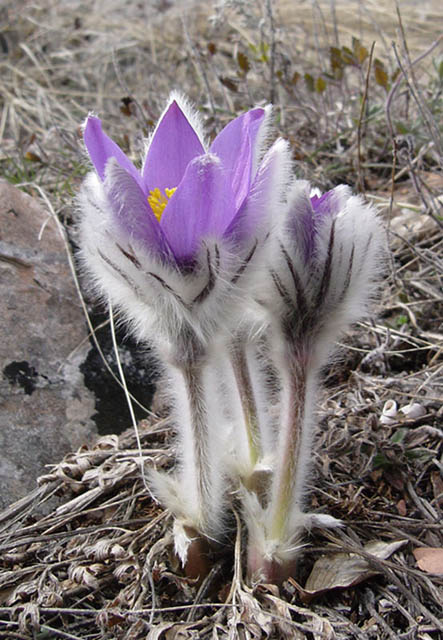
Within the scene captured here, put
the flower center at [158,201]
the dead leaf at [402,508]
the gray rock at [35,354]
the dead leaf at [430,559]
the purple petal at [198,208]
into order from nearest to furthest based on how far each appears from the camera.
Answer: the purple petal at [198,208]
the flower center at [158,201]
the dead leaf at [430,559]
the dead leaf at [402,508]
the gray rock at [35,354]

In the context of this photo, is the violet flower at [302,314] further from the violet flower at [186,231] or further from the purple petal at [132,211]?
the purple petal at [132,211]

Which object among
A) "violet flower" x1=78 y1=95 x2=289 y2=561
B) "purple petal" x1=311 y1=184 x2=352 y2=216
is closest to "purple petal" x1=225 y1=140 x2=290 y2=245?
"violet flower" x1=78 y1=95 x2=289 y2=561

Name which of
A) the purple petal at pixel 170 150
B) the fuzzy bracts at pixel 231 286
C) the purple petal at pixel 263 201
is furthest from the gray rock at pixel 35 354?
the purple petal at pixel 263 201

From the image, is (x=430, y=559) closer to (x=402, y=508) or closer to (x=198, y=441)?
(x=402, y=508)

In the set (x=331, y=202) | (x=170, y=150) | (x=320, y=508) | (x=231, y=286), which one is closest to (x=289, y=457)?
(x=320, y=508)

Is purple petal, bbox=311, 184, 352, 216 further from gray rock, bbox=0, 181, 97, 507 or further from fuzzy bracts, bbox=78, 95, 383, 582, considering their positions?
gray rock, bbox=0, 181, 97, 507

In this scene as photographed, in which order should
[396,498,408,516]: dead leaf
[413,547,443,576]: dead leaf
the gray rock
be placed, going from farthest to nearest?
the gray rock < [396,498,408,516]: dead leaf < [413,547,443,576]: dead leaf
